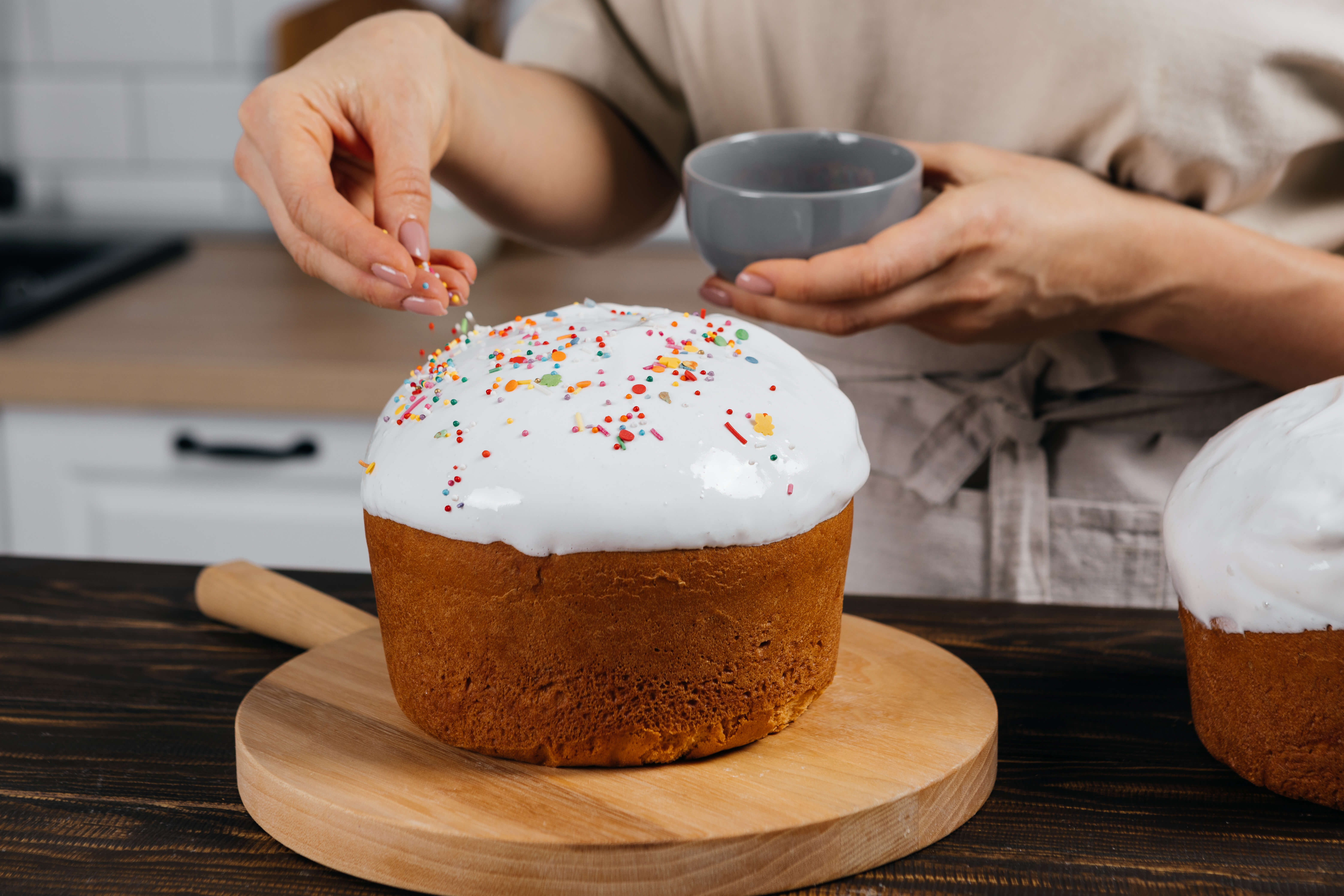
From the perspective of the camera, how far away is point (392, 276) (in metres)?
0.84

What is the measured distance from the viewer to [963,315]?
108 centimetres

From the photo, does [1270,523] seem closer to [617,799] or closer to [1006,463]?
[617,799]

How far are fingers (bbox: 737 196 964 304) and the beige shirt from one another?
0.26 m

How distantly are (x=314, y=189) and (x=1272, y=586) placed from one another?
0.70 m

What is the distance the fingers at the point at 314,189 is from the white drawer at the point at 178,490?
41.8 inches

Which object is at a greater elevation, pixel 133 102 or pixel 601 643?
pixel 601 643

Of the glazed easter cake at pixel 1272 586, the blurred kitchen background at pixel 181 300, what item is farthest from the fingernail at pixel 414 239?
the blurred kitchen background at pixel 181 300

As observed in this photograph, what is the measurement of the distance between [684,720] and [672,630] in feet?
0.21

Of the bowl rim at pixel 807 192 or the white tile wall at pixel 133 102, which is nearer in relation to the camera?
the bowl rim at pixel 807 192

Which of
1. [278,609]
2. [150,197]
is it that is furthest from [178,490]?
[278,609]

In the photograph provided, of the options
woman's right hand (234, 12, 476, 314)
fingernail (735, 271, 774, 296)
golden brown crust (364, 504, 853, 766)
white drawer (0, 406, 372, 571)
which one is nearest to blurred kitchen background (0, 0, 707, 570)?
white drawer (0, 406, 372, 571)

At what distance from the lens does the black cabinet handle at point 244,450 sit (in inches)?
76.7

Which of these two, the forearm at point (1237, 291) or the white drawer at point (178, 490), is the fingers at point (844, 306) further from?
the white drawer at point (178, 490)

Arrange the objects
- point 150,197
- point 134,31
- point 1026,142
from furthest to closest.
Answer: point 150,197 → point 134,31 → point 1026,142
